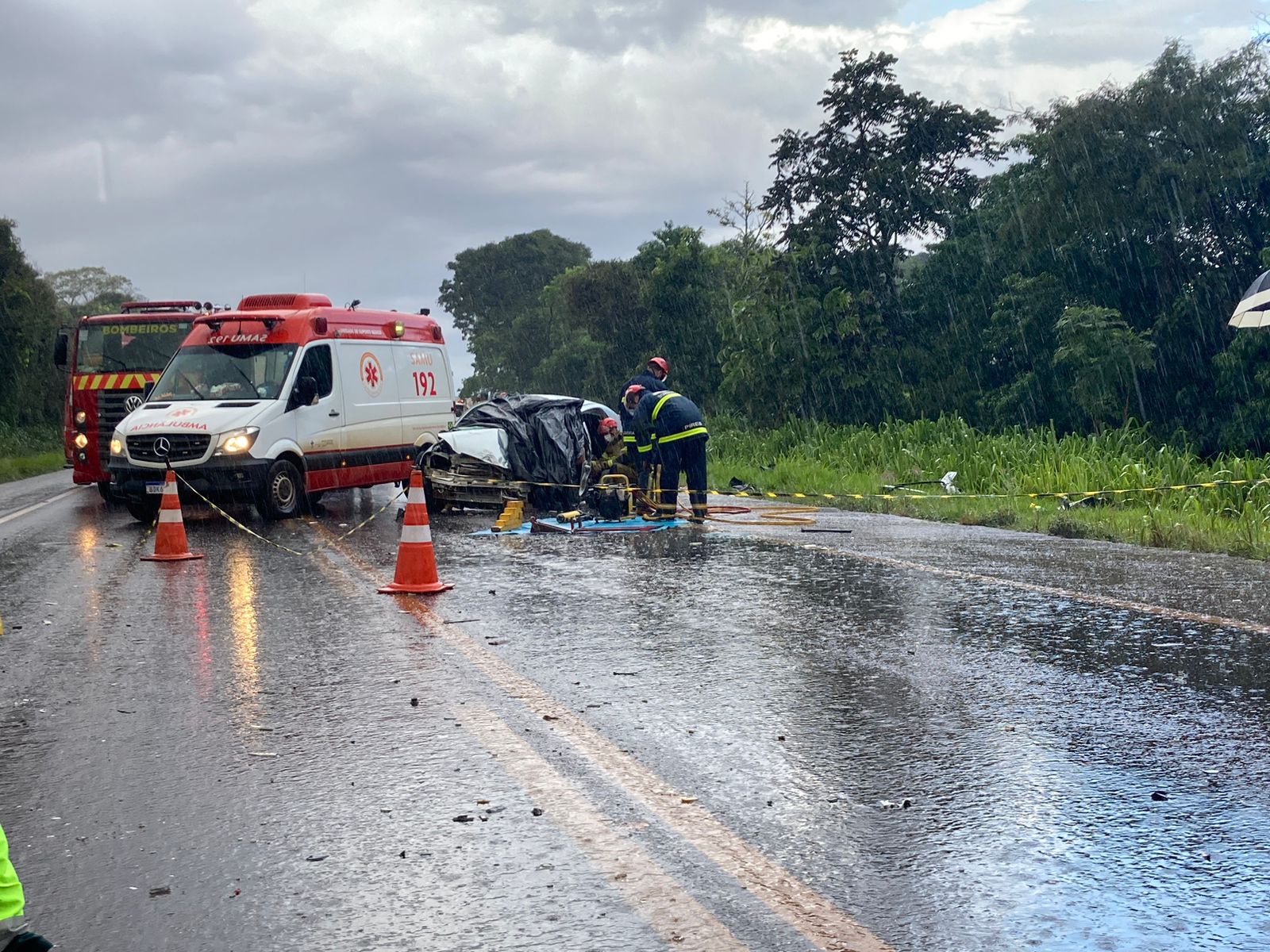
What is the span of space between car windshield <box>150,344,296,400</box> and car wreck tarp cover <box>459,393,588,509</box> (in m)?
2.38

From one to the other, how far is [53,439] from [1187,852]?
45208 millimetres

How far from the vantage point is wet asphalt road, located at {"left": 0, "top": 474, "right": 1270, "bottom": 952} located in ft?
11.6

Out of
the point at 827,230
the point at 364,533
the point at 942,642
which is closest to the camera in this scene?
the point at 942,642

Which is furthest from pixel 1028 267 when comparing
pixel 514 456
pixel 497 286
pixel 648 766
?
pixel 497 286

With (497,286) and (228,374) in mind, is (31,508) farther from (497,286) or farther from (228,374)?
(497,286)

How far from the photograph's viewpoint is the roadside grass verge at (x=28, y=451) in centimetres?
2970

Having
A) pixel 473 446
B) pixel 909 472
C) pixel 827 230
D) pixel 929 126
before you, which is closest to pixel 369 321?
pixel 473 446

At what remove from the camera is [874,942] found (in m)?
3.32

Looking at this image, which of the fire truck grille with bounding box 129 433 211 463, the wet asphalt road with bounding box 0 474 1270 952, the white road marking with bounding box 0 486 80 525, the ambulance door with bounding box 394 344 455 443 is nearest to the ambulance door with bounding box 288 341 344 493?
the fire truck grille with bounding box 129 433 211 463

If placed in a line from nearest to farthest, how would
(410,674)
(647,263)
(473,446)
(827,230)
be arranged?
(410,674) → (473,446) → (827,230) → (647,263)

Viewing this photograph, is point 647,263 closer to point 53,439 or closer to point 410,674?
point 53,439

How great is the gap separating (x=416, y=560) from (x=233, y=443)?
619 cm

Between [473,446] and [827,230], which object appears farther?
[827,230]

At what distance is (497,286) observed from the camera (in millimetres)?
91125
